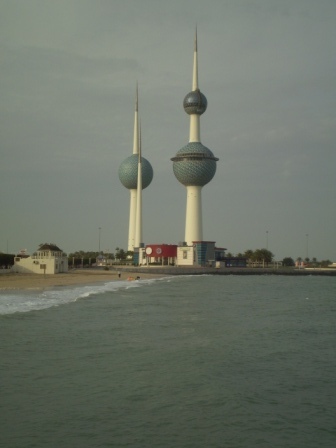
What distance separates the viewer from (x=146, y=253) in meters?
130

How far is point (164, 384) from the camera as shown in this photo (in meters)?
13.8

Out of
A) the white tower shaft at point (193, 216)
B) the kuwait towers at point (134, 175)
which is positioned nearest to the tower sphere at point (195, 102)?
the kuwait towers at point (134, 175)

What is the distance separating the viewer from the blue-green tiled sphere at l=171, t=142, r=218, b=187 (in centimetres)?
13362

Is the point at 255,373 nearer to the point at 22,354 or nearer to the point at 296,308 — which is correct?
the point at 22,354

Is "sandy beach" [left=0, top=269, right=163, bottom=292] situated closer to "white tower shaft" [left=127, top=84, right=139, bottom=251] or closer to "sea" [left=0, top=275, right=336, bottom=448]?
"sea" [left=0, top=275, right=336, bottom=448]

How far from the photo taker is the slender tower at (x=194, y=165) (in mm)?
133875

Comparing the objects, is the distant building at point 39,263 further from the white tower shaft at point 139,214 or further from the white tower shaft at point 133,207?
the white tower shaft at point 133,207

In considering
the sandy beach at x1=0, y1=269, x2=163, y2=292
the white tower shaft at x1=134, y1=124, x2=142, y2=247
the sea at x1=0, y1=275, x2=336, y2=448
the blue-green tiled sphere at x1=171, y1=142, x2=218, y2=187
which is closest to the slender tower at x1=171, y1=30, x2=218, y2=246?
the blue-green tiled sphere at x1=171, y1=142, x2=218, y2=187

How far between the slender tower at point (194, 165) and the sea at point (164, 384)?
10930 cm

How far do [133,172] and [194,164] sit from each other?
23.0 m

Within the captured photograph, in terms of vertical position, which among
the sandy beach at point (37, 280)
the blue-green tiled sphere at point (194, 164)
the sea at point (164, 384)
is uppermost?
the blue-green tiled sphere at point (194, 164)

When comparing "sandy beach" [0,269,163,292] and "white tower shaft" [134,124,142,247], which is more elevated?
"white tower shaft" [134,124,142,247]

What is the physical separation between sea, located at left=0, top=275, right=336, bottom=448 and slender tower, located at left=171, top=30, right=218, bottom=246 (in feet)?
359

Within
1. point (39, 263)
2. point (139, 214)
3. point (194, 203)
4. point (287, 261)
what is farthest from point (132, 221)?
point (39, 263)
